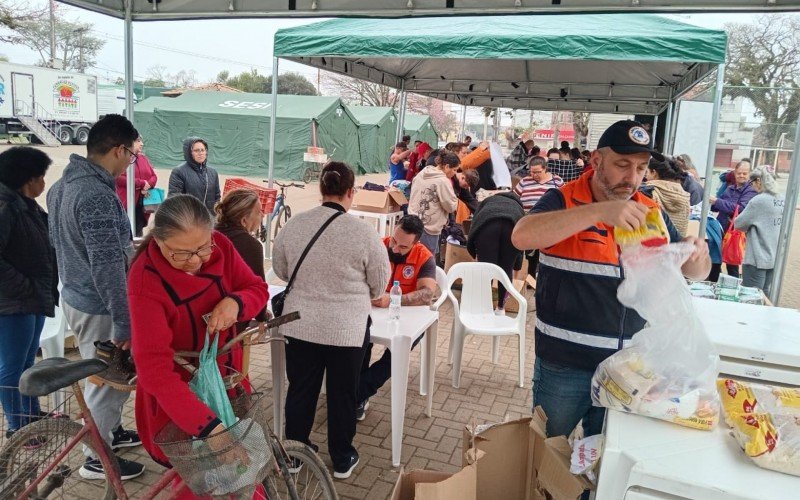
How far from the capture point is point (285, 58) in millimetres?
6660

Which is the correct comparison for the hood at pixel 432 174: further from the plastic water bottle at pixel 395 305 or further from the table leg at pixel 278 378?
the table leg at pixel 278 378

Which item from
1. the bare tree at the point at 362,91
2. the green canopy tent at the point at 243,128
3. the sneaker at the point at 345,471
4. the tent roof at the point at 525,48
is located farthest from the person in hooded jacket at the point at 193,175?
the bare tree at the point at 362,91

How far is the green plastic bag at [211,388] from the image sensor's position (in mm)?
1774

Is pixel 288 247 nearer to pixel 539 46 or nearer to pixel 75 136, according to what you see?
pixel 539 46

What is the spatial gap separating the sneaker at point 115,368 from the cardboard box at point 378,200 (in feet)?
19.1

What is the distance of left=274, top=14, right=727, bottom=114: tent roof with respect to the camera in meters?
5.24

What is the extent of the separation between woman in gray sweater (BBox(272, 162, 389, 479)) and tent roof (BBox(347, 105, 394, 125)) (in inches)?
883

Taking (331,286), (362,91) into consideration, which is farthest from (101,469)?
(362,91)

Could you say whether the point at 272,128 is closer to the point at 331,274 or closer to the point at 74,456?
the point at 331,274

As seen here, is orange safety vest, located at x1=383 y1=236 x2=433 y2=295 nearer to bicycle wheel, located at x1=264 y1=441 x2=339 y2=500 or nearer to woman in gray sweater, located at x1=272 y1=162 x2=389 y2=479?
woman in gray sweater, located at x1=272 y1=162 x2=389 y2=479

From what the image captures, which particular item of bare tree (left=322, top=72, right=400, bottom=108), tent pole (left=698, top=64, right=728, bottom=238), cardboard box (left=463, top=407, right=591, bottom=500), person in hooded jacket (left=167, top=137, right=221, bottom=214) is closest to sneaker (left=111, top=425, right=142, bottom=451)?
cardboard box (left=463, top=407, right=591, bottom=500)

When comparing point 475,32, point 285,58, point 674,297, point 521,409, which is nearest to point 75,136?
point 285,58

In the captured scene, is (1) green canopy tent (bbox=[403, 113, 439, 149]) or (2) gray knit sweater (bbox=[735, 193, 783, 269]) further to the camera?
(1) green canopy tent (bbox=[403, 113, 439, 149])

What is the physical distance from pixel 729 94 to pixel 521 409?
34.3 feet
